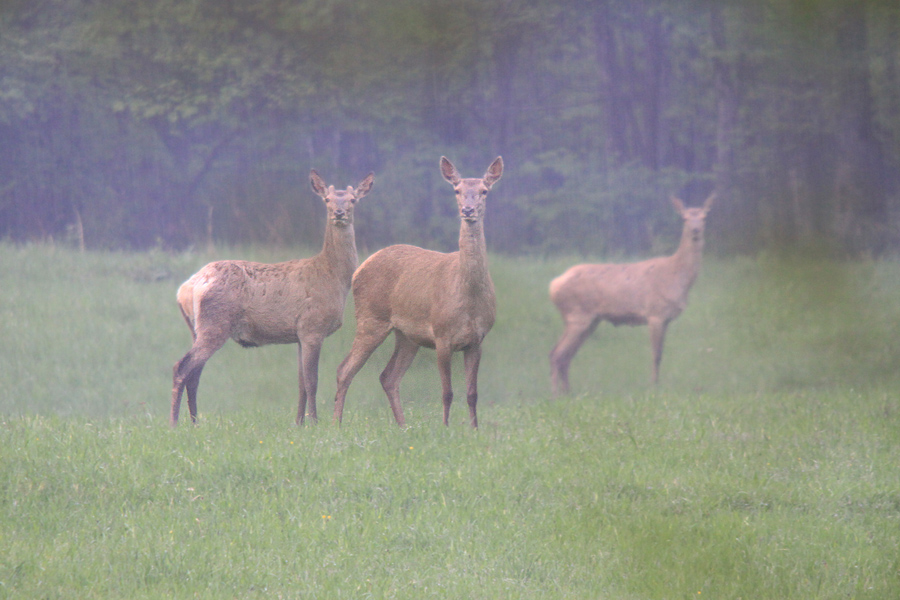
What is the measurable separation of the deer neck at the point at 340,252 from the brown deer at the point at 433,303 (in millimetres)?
139

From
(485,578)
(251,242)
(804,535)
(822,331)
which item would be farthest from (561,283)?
(485,578)

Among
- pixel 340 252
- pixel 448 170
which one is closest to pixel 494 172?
pixel 448 170

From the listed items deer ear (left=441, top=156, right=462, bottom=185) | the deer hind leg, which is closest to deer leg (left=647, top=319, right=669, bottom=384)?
the deer hind leg

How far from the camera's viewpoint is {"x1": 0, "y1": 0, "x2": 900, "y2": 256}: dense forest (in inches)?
535

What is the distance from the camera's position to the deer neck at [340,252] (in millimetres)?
6758

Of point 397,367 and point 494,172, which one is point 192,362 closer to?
point 397,367

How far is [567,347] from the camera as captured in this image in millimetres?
10664

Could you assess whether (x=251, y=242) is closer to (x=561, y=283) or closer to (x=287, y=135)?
(x=287, y=135)

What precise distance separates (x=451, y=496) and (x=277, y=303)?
2223 millimetres

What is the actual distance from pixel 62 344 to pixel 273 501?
21.7 ft

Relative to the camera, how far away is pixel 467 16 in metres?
13.2

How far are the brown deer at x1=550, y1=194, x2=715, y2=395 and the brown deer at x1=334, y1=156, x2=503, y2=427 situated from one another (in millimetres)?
4018

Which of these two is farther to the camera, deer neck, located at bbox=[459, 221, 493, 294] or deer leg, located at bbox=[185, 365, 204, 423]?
deer leg, located at bbox=[185, 365, 204, 423]

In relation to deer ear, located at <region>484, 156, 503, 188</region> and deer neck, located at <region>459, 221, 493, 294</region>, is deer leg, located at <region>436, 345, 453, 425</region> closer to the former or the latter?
deer neck, located at <region>459, 221, 493, 294</region>
